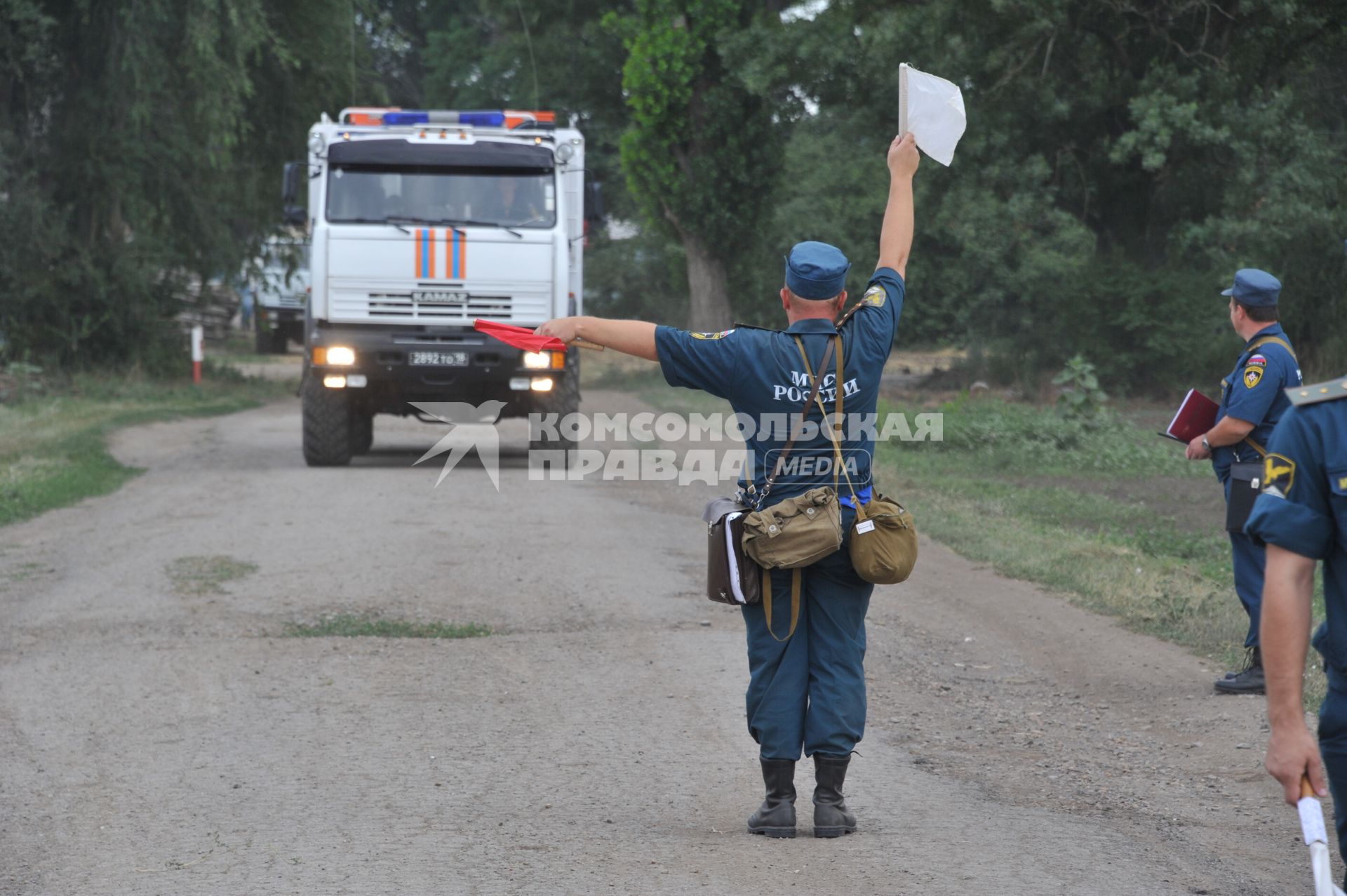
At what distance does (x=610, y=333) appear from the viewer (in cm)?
465

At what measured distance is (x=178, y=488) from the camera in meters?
13.4

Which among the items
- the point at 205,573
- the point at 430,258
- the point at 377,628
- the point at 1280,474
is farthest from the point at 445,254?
the point at 1280,474

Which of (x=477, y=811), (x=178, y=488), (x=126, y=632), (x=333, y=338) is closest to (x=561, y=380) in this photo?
(x=333, y=338)

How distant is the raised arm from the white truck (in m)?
9.19

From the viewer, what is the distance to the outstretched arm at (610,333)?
4.62 m

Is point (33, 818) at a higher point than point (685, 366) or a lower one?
lower

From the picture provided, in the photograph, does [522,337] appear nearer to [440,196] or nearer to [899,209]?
[899,209]

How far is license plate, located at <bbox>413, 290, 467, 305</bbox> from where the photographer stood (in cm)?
1416

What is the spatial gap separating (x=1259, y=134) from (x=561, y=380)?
11670 mm

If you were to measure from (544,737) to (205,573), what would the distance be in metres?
4.12

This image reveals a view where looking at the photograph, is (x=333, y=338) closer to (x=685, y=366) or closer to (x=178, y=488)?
(x=178, y=488)

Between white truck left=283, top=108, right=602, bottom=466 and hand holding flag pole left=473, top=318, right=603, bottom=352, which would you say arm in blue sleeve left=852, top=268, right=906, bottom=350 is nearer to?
hand holding flag pole left=473, top=318, right=603, bottom=352

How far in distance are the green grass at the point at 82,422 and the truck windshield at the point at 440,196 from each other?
136 inches

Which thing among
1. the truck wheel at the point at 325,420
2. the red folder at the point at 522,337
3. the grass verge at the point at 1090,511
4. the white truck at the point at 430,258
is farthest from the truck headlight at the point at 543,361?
the red folder at the point at 522,337
